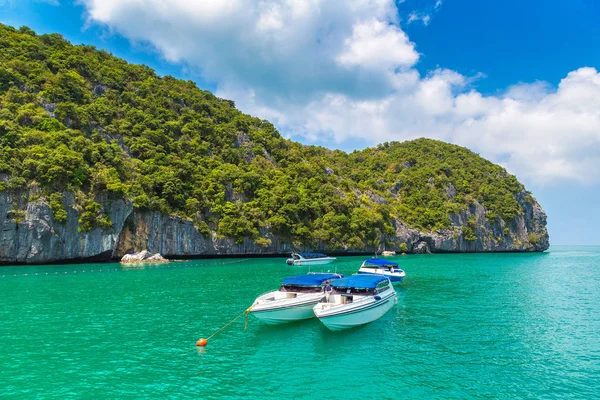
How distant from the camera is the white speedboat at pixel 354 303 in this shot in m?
20.1

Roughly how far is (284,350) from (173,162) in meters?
65.2

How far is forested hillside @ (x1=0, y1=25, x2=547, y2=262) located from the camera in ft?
181

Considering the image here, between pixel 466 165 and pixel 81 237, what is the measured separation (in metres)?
141

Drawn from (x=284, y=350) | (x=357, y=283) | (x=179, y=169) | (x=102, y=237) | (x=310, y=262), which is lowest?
(x=284, y=350)

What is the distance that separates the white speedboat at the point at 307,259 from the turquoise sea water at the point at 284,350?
3081 centimetres

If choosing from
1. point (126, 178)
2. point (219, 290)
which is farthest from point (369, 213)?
point (219, 290)

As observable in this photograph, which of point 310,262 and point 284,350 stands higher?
point 310,262

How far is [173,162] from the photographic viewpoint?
2933 inches

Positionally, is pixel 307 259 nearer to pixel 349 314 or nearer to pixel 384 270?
pixel 384 270

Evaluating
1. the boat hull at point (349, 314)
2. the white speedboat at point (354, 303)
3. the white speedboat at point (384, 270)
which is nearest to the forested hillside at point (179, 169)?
the white speedboat at point (384, 270)

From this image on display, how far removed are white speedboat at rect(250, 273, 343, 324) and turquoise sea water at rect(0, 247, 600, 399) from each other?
67cm

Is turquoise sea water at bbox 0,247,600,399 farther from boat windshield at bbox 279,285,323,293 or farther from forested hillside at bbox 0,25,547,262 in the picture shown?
forested hillside at bbox 0,25,547,262

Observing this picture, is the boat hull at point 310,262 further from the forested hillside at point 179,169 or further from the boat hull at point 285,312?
the boat hull at point 285,312

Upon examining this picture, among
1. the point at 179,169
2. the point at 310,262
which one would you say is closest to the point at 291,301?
the point at 310,262
